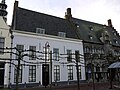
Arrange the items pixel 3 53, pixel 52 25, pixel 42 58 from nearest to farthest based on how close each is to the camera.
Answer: pixel 3 53 → pixel 42 58 → pixel 52 25

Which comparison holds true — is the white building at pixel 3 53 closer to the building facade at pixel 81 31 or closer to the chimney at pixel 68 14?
the building facade at pixel 81 31

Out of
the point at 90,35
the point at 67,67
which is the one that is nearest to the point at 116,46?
the point at 90,35

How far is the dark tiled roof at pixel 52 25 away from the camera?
21322 mm

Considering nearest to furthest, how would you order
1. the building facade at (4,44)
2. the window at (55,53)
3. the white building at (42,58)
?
the building facade at (4,44), the white building at (42,58), the window at (55,53)

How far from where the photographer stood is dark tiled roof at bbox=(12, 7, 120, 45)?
2132cm

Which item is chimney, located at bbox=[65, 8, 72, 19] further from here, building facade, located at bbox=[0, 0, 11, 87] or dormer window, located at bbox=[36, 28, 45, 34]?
building facade, located at bbox=[0, 0, 11, 87]

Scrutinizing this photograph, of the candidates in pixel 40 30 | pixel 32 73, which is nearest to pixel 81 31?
pixel 40 30

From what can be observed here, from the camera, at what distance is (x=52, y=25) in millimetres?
24641

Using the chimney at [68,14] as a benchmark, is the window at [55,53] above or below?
below

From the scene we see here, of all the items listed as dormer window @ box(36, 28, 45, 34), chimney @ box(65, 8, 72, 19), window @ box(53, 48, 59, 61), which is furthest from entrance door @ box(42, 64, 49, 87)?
chimney @ box(65, 8, 72, 19)

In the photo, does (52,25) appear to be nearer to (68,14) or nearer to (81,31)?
(68,14)

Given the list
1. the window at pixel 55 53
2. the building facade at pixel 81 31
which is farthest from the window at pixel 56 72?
the building facade at pixel 81 31

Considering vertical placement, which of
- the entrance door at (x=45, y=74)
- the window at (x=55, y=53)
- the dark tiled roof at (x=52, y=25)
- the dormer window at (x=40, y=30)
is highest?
the dark tiled roof at (x=52, y=25)

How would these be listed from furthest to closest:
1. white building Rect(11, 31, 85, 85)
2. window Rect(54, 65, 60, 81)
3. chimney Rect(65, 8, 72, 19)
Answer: chimney Rect(65, 8, 72, 19) → window Rect(54, 65, 60, 81) → white building Rect(11, 31, 85, 85)
